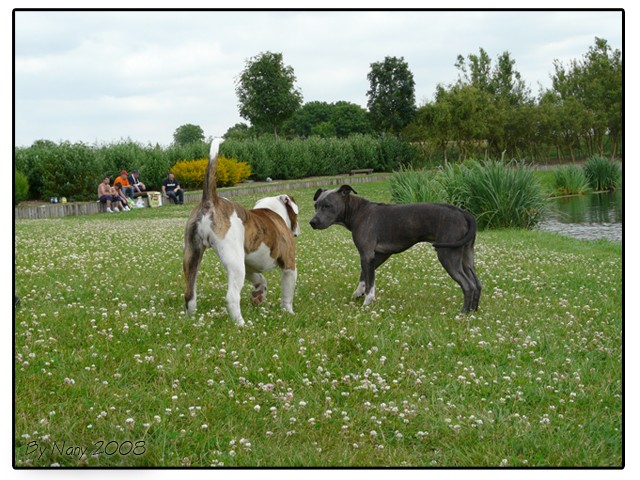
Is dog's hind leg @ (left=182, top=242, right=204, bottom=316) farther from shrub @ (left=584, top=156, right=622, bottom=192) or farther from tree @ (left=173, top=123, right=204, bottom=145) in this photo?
tree @ (left=173, top=123, right=204, bottom=145)

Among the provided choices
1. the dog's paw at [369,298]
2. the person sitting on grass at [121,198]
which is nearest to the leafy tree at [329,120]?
the person sitting on grass at [121,198]

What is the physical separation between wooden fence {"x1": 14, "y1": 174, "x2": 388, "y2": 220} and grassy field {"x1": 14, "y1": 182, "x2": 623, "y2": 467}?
902cm

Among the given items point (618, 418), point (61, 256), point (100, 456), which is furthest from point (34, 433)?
point (61, 256)

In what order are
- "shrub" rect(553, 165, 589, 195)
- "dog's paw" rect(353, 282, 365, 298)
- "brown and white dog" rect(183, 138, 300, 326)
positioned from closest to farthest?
"brown and white dog" rect(183, 138, 300, 326) < "dog's paw" rect(353, 282, 365, 298) < "shrub" rect(553, 165, 589, 195)

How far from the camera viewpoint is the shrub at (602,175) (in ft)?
106

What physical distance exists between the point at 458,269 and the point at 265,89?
40.9 metres

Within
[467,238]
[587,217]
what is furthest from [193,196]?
[467,238]

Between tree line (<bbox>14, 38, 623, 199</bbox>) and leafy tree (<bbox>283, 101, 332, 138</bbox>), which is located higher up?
leafy tree (<bbox>283, 101, 332, 138</bbox>)

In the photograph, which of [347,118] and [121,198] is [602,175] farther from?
[347,118]

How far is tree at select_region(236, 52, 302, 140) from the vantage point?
154 ft

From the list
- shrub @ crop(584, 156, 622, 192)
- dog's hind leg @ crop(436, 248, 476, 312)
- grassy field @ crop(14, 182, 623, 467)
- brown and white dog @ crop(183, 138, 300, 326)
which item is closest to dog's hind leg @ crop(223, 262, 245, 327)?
brown and white dog @ crop(183, 138, 300, 326)

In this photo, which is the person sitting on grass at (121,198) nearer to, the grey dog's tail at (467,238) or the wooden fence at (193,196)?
the wooden fence at (193,196)

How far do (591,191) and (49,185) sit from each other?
25.2m

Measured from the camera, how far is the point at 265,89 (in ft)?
155
